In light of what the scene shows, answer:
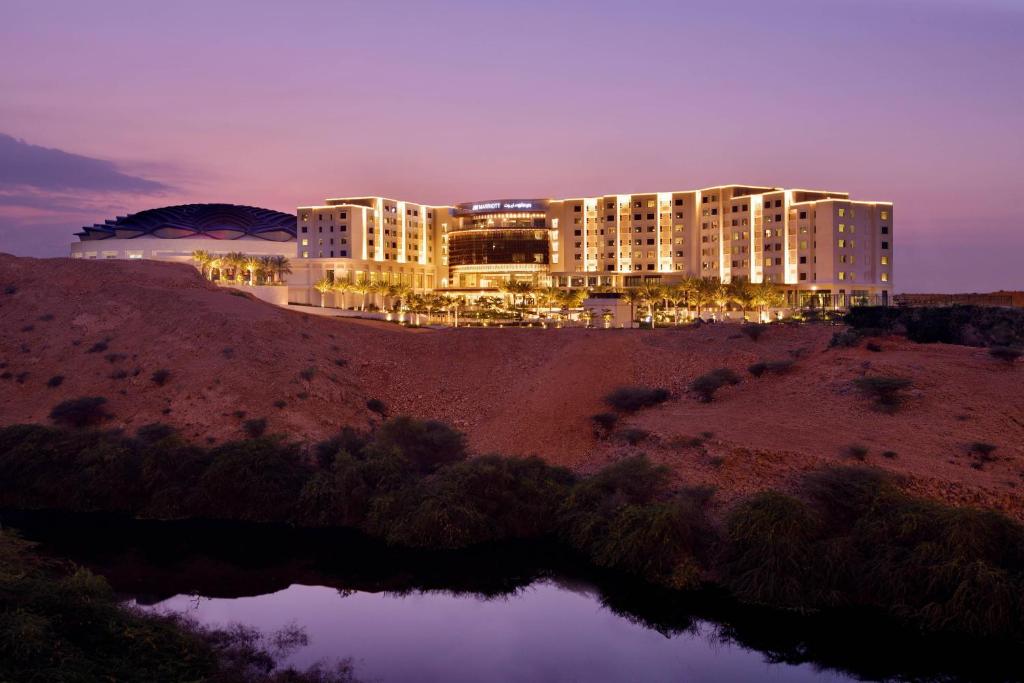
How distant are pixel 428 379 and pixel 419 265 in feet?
325

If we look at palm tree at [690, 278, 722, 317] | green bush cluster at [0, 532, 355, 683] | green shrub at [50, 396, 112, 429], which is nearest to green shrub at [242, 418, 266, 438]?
green shrub at [50, 396, 112, 429]

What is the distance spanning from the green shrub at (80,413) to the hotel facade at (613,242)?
3219 inches

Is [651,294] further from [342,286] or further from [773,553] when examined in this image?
[773,553]

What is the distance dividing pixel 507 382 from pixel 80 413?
87.4 feet

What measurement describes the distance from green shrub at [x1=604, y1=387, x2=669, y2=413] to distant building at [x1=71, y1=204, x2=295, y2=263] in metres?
105

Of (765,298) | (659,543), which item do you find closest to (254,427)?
(659,543)

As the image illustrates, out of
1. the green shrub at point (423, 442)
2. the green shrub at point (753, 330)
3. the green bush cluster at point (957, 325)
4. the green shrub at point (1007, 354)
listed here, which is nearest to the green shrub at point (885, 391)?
the green shrub at point (1007, 354)

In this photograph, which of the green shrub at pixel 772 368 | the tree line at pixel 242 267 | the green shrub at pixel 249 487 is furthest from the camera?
the tree line at pixel 242 267

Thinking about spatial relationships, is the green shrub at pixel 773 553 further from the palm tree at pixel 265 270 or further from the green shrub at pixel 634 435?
the palm tree at pixel 265 270

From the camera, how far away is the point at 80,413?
160ft

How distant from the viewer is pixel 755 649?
953 inches

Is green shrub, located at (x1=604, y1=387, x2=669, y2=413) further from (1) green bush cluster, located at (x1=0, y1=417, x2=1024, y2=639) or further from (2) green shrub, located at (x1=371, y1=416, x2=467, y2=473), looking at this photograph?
(1) green bush cluster, located at (x1=0, y1=417, x2=1024, y2=639)

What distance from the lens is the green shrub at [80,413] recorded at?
48.4 meters

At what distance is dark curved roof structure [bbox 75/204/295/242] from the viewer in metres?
149
